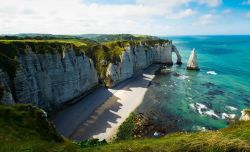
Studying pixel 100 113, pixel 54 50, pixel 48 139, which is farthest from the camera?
pixel 54 50

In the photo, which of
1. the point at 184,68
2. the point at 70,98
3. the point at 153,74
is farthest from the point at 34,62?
the point at 184,68

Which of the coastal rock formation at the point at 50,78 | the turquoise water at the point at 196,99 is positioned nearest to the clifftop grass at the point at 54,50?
the coastal rock formation at the point at 50,78

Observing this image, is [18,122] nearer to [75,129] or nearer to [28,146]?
[28,146]

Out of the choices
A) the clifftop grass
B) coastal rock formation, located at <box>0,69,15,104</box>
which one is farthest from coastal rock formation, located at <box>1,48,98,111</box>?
the clifftop grass

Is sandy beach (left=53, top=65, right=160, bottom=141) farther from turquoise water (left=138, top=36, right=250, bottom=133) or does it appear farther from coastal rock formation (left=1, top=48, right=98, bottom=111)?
turquoise water (left=138, top=36, right=250, bottom=133)

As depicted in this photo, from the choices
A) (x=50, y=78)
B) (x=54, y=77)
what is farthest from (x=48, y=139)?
(x=54, y=77)

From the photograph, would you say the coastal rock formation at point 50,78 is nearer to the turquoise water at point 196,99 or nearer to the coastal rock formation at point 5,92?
the coastal rock formation at point 5,92

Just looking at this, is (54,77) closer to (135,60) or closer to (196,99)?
(196,99)
